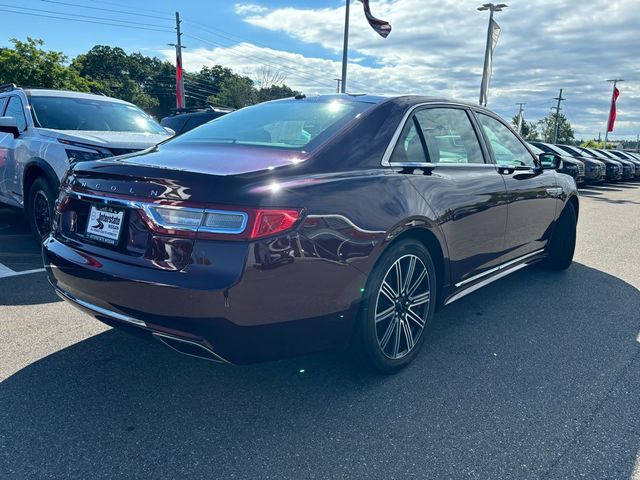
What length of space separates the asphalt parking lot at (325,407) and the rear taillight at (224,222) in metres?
0.95

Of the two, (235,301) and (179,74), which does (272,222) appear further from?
(179,74)

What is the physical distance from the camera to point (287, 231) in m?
2.17

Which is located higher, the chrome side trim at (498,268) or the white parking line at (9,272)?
the chrome side trim at (498,268)

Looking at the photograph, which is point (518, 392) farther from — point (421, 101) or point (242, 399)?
point (421, 101)

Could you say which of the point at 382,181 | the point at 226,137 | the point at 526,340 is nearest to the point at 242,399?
the point at 382,181

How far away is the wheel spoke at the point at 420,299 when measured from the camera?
9.77 ft

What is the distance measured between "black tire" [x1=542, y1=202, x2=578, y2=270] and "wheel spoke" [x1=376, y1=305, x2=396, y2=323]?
292 centimetres

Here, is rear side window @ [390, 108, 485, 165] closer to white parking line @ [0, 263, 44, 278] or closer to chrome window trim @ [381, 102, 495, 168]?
chrome window trim @ [381, 102, 495, 168]

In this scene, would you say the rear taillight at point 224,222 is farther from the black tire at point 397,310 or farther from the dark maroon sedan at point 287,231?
the black tire at point 397,310

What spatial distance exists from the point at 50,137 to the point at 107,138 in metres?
0.61

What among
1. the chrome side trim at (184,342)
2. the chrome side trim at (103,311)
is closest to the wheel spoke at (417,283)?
the chrome side trim at (184,342)

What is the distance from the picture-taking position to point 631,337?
3.57 m

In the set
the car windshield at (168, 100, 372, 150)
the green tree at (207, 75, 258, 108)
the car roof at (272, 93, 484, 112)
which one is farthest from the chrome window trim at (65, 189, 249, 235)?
the green tree at (207, 75, 258, 108)

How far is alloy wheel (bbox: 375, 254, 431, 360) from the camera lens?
2.78 meters
